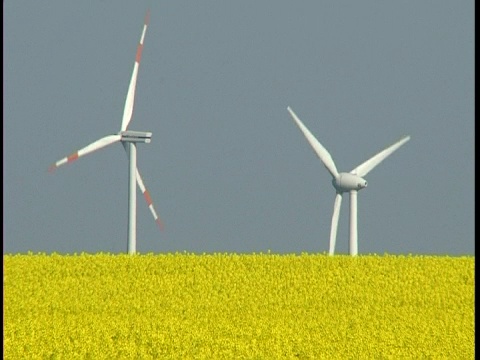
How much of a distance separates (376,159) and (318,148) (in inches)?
118

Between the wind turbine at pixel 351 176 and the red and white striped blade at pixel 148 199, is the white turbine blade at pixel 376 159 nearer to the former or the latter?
the wind turbine at pixel 351 176

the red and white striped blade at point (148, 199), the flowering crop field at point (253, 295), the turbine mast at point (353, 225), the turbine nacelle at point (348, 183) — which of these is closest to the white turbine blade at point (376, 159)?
the turbine nacelle at point (348, 183)

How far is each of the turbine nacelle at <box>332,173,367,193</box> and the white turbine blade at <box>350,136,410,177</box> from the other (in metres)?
0.63

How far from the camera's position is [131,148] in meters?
41.5

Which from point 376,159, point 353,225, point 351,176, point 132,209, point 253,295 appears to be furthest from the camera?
point 376,159

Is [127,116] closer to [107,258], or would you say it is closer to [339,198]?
[107,258]

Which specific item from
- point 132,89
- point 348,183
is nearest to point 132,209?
point 132,89

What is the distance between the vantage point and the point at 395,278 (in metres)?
38.9

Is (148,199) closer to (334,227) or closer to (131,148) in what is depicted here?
(131,148)

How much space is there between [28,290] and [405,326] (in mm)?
16110

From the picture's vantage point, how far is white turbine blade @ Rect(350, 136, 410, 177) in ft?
143

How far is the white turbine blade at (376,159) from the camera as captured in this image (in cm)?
4359

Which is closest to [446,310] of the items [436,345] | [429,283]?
[429,283]

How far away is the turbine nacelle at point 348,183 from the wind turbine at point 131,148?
28.5 feet
